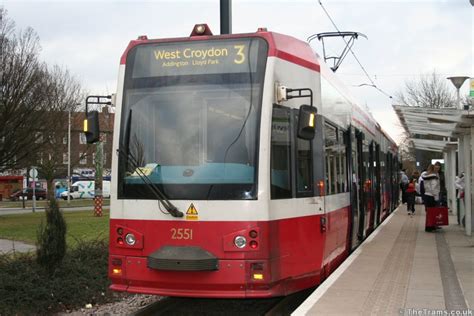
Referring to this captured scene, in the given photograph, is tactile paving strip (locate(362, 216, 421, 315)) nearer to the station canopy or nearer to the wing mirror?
the wing mirror

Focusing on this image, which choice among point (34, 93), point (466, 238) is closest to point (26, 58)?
point (34, 93)

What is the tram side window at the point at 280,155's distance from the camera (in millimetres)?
6218

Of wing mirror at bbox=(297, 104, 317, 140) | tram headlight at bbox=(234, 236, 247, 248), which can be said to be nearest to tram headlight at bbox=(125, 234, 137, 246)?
tram headlight at bbox=(234, 236, 247, 248)

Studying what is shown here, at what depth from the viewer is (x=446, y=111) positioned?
12.5 m

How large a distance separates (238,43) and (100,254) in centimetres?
559

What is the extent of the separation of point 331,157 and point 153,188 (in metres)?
2.87

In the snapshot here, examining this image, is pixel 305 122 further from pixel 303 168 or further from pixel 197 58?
pixel 197 58

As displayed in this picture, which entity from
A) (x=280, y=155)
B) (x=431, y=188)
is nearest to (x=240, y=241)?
(x=280, y=155)

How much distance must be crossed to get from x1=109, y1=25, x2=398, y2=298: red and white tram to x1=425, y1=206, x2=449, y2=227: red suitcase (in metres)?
8.63

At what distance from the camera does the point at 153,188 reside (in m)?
6.32

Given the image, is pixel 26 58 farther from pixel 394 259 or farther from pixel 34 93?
pixel 394 259

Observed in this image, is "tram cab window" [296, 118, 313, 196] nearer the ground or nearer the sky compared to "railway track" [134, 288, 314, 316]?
nearer the sky

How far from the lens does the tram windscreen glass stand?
614 cm

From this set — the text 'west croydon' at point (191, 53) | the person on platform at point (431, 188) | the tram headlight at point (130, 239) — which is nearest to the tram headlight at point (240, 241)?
the tram headlight at point (130, 239)
